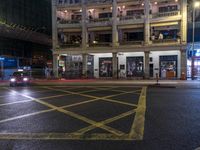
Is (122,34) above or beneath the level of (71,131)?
above

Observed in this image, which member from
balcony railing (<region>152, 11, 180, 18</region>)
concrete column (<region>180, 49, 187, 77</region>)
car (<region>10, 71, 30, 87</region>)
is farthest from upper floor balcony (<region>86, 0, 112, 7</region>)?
car (<region>10, 71, 30, 87</region>)

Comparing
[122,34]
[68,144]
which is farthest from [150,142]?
[122,34]

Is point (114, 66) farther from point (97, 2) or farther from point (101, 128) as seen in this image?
point (101, 128)

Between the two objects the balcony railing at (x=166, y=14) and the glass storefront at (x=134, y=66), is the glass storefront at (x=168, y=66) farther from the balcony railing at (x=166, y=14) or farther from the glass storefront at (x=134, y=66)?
the balcony railing at (x=166, y=14)

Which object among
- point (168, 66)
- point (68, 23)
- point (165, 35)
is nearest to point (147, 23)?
point (165, 35)

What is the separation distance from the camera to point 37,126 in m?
7.00

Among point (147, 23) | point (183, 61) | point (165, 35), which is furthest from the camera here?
point (165, 35)

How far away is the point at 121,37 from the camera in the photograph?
119 feet

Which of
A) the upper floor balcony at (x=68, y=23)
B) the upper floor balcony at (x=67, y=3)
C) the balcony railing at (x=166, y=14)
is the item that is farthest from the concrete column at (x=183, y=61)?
the upper floor balcony at (x=67, y=3)

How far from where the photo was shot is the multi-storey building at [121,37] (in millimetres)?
32406

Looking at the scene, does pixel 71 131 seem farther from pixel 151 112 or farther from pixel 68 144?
pixel 151 112

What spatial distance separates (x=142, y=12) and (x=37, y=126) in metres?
31.8

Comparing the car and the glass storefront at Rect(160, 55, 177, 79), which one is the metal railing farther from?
the car

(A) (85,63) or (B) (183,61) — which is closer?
(B) (183,61)
